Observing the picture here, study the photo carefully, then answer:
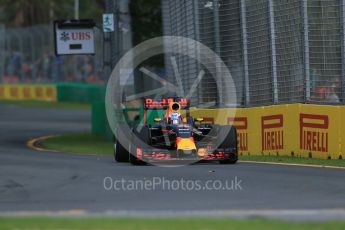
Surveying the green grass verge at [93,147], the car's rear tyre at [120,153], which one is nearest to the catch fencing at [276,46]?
the green grass verge at [93,147]

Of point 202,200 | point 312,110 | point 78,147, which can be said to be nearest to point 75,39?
point 78,147

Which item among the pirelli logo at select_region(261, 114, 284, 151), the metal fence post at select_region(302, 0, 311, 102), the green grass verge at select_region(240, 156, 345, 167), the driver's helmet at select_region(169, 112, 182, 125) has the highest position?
the metal fence post at select_region(302, 0, 311, 102)

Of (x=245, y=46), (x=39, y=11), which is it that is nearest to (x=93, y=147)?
(x=245, y=46)

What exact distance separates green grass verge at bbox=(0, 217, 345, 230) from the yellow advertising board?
43880 mm

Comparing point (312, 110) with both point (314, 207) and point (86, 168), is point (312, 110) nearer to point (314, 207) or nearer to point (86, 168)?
point (86, 168)

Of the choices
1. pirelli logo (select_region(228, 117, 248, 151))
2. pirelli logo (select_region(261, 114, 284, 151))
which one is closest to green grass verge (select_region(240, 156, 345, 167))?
pirelli logo (select_region(261, 114, 284, 151))

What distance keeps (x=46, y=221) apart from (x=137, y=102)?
21.0 metres

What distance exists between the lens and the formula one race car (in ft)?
52.9

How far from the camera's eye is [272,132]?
63.5 ft

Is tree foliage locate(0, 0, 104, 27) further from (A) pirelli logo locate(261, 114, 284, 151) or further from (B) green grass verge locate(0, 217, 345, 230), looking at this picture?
(B) green grass verge locate(0, 217, 345, 230)

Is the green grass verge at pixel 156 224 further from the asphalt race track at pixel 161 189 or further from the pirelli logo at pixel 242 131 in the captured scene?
the pirelli logo at pixel 242 131

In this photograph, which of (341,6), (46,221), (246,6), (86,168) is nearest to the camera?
(46,221)

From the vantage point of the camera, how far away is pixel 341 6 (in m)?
17.8
